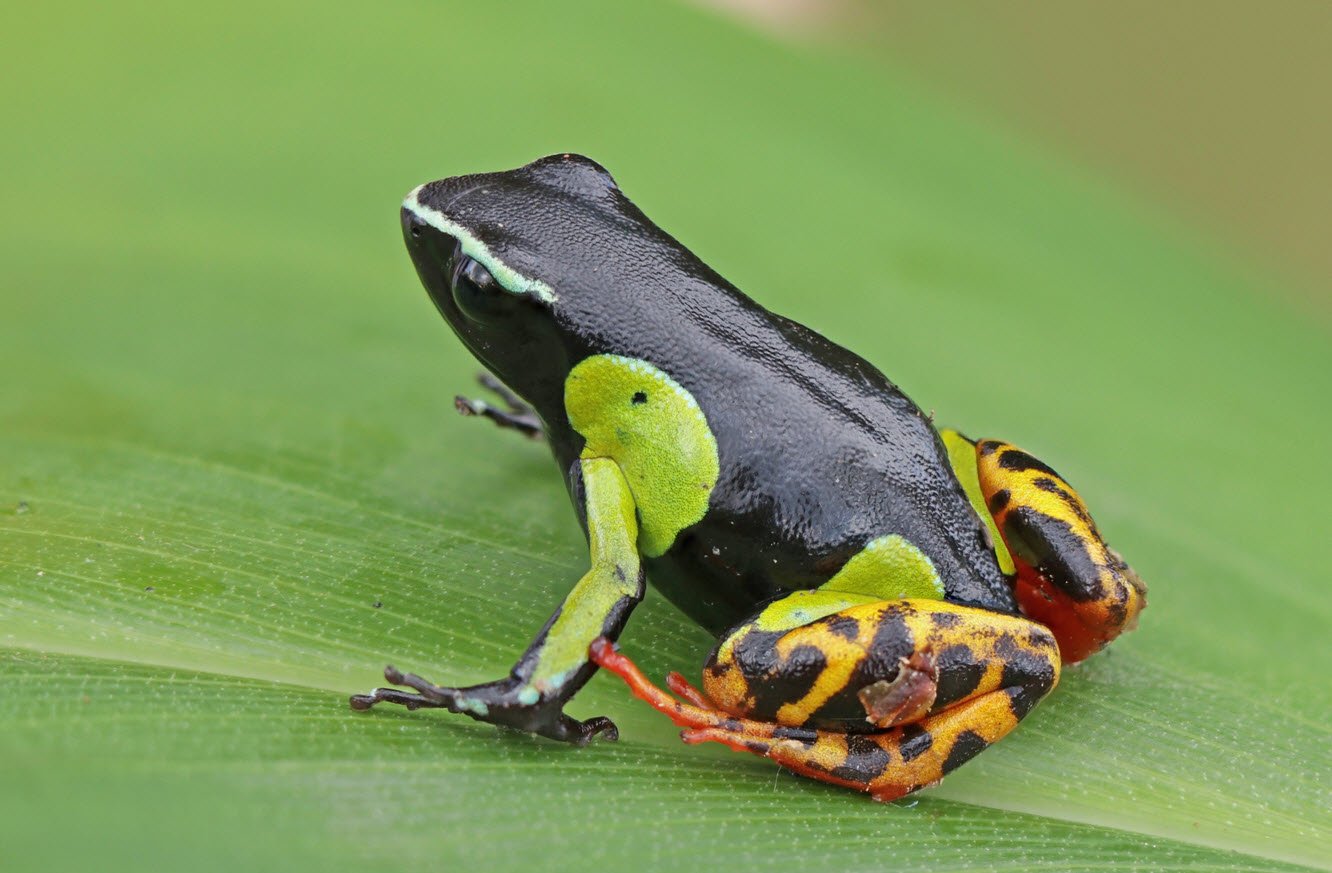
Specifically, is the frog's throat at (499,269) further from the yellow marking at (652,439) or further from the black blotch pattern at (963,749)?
the black blotch pattern at (963,749)

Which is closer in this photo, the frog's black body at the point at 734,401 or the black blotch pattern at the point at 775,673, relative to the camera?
the black blotch pattern at the point at 775,673

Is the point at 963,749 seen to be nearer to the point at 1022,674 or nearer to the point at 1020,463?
the point at 1022,674

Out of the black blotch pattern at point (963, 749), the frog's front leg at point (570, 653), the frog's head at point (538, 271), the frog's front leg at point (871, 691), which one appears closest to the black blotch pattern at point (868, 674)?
the frog's front leg at point (871, 691)

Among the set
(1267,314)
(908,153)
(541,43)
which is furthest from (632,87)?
(1267,314)

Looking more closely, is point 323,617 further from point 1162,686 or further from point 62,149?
point 62,149

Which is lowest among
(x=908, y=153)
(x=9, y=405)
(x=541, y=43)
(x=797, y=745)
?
(x=9, y=405)

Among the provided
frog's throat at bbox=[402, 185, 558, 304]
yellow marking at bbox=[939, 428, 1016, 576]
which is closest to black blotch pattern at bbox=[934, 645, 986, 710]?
yellow marking at bbox=[939, 428, 1016, 576]

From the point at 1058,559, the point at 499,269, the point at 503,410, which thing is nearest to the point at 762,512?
the point at 1058,559

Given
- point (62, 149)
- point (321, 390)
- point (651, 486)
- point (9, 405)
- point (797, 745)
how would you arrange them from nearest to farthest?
1. point (797, 745)
2. point (651, 486)
3. point (9, 405)
4. point (321, 390)
5. point (62, 149)
